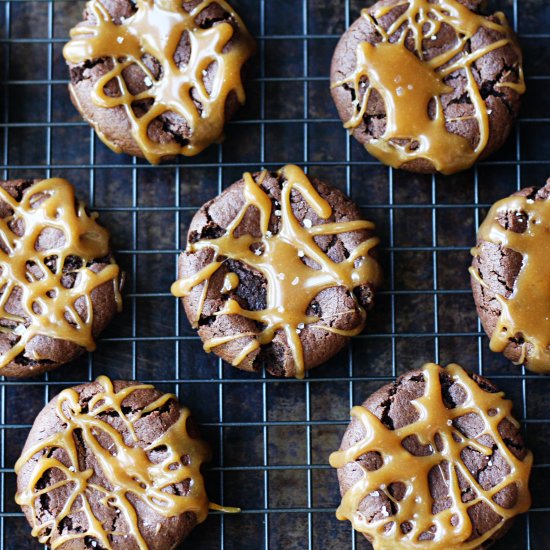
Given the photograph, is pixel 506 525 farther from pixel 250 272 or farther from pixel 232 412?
pixel 250 272

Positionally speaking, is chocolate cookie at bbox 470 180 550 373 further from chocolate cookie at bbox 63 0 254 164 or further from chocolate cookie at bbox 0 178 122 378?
chocolate cookie at bbox 0 178 122 378

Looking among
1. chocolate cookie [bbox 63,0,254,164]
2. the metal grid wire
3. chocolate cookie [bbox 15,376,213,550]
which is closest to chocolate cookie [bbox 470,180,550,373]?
the metal grid wire

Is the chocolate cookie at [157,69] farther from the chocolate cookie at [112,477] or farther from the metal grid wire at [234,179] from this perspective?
the chocolate cookie at [112,477]

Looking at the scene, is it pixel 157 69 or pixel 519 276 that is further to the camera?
pixel 157 69

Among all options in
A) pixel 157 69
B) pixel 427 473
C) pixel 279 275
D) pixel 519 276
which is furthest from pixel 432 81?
pixel 427 473

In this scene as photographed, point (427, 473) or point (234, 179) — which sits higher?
point (234, 179)

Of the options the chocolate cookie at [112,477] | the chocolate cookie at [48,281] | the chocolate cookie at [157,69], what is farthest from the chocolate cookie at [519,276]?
the chocolate cookie at [48,281]

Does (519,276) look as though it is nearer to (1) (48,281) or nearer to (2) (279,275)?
(2) (279,275)
